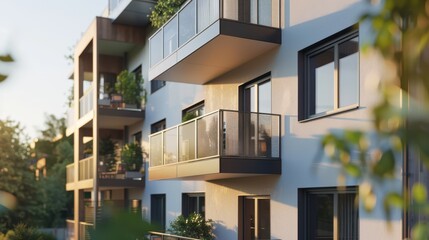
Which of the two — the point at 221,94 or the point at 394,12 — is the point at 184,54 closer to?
the point at 221,94

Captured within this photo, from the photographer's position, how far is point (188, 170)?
1242 centimetres

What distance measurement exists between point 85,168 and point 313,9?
1407cm

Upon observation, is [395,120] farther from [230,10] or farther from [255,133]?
[230,10]

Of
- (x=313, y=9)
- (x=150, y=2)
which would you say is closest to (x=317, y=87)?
(x=313, y=9)

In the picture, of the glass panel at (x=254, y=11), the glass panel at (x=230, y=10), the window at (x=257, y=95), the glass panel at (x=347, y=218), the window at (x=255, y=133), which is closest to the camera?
the glass panel at (x=347, y=218)

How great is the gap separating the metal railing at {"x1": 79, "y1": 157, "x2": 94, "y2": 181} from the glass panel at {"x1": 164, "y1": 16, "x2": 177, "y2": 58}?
812cm

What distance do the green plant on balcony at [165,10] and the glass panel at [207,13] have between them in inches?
161

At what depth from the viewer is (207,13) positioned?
11492 mm

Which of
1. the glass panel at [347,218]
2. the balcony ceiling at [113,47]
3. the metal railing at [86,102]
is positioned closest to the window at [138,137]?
the metal railing at [86,102]

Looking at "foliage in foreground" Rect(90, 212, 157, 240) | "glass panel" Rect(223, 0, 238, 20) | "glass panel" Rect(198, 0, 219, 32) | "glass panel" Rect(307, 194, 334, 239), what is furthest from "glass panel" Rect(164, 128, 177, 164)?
"foliage in foreground" Rect(90, 212, 157, 240)

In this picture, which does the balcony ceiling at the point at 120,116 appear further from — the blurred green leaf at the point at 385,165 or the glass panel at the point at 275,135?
the blurred green leaf at the point at 385,165

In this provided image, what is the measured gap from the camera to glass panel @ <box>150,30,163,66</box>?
1445 centimetres

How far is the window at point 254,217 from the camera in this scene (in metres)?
11.7

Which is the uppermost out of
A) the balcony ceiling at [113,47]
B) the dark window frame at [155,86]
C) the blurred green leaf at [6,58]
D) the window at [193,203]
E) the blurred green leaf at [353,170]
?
the balcony ceiling at [113,47]
